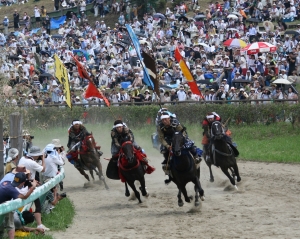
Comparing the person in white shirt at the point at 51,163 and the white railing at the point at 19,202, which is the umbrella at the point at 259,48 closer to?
the person in white shirt at the point at 51,163

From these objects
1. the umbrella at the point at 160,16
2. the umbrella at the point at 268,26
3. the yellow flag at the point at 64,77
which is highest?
the umbrella at the point at 160,16

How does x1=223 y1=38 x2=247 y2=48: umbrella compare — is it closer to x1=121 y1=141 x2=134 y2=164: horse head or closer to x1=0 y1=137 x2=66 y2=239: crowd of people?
x1=0 y1=137 x2=66 y2=239: crowd of people

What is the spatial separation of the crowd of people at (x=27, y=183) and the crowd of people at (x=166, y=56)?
993cm

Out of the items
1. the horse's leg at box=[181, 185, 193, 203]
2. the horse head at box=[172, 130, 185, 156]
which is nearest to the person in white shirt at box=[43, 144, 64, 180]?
the horse's leg at box=[181, 185, 193, 203]

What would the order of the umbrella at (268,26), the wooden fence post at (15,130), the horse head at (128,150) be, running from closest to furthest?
the wooden fence post at (15,130) → the horse head at (128,150) → the umbrella at (268,26)

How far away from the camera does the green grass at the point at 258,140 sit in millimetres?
24141

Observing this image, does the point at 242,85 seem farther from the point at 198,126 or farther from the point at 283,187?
the point at 283,187

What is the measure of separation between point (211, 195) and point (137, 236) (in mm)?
4663

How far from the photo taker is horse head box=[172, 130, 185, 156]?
14.5 m

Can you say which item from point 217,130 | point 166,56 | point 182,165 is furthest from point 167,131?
point 166,56

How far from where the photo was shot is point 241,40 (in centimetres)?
3259

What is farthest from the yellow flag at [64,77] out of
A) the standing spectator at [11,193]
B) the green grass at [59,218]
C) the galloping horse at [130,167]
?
the standing spectator at [11,193]

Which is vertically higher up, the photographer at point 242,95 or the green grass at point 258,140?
the photographer at point 242,95

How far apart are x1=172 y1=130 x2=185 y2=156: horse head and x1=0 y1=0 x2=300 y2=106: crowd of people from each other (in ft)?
39.6
